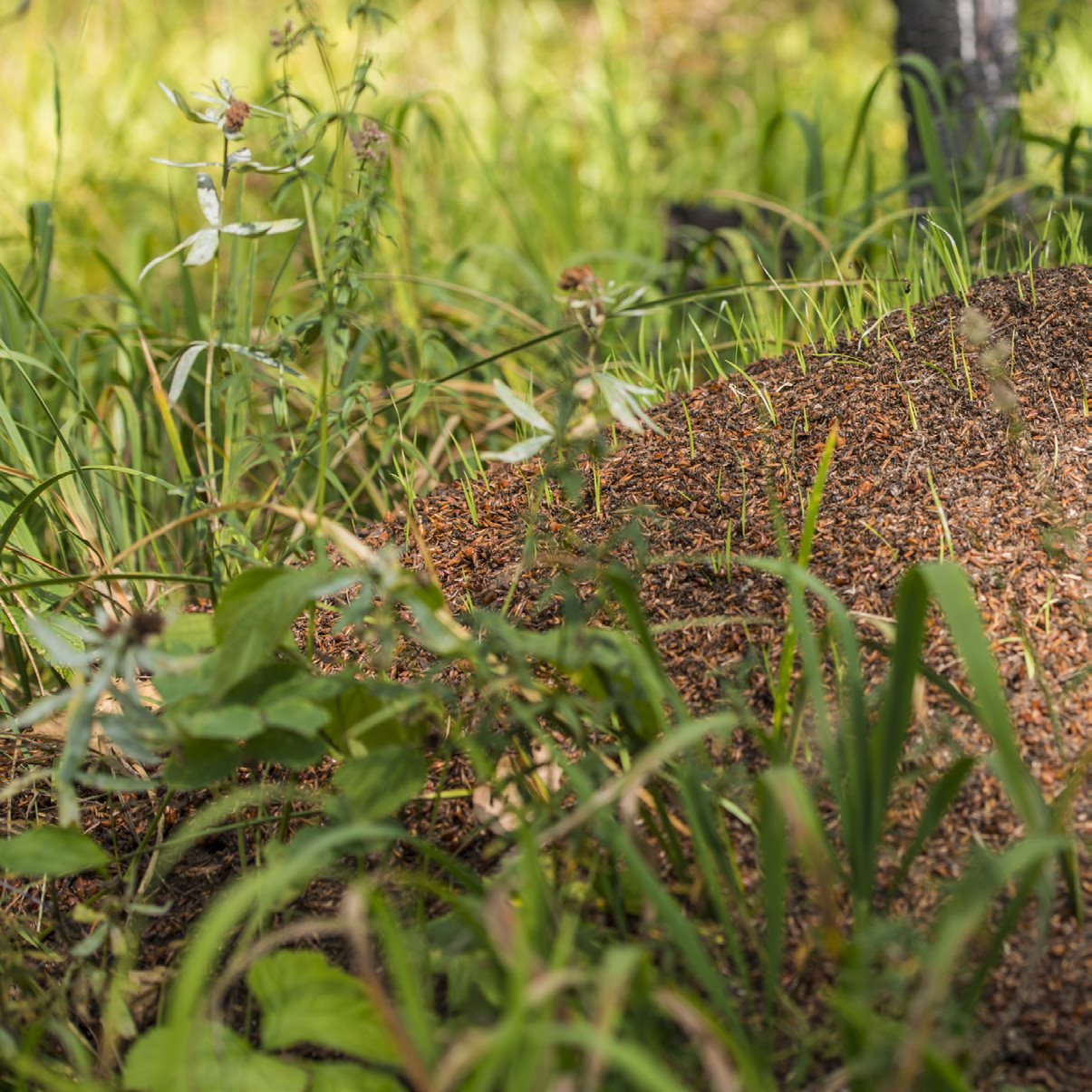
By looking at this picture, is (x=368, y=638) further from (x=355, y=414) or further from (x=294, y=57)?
(x=294, y=57)

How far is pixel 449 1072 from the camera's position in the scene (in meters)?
0.81

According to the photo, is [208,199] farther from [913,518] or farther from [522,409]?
[913,518]

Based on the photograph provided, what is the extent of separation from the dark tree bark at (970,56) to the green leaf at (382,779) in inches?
98.2

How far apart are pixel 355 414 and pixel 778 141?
2.85 meters

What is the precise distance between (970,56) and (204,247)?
2.43m

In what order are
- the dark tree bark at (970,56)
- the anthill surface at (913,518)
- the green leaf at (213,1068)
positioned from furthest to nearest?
the dark tree bark at (970,56)
the anthill surface at (913,518)
the green leaf at (213,1068)

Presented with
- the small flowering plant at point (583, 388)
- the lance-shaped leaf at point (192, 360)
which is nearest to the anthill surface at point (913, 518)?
the small flowering plant at point (583, 388)

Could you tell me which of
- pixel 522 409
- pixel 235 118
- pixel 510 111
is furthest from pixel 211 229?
pixel 510 111

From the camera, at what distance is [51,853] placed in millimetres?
1226

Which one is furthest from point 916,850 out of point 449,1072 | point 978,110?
point 978,110

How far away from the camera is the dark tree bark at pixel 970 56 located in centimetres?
308

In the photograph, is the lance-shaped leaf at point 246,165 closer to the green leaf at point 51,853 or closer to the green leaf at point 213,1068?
the green leaf at point 51,853

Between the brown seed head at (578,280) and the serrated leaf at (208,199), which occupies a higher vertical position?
the serrated leaf at (208,199)

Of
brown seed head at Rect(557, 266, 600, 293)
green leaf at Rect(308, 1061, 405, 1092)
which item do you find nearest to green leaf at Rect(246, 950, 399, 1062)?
green leaf at Rect(308, 1061, 405, 1092)
